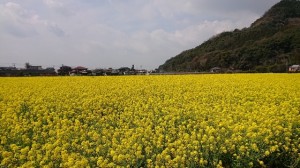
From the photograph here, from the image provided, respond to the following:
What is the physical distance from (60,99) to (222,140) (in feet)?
24.7

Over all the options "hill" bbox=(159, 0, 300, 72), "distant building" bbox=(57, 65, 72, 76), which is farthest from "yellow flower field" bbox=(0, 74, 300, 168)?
"hill" bbox=(159, 0, 300, 72)

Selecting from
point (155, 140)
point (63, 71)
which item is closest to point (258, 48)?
point (63, 71)

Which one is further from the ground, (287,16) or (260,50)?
(287,16)

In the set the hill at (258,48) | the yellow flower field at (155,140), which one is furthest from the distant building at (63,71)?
the yellow flower field at (155,140)

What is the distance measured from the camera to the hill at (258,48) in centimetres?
6462

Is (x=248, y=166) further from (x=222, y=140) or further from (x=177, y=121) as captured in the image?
(x=177, y=121)

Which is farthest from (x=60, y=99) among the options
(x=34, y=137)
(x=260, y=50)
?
(x=260, y=50)

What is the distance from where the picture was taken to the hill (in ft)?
212

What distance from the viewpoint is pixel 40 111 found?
34.8ft

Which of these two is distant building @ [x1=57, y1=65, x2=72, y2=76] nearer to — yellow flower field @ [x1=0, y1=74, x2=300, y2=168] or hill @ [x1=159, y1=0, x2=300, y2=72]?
hill @ [x1=159, y1=0, x2=300, y2=72]

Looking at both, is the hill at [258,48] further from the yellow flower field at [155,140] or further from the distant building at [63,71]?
the yellow flower field at [155,140]

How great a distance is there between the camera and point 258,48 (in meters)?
68.4

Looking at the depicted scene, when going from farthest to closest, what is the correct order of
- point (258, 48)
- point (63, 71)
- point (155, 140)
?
point (258, 48)
point (63, 71)
point (155, 140)

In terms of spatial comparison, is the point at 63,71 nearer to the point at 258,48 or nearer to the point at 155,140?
the point at 155,140
